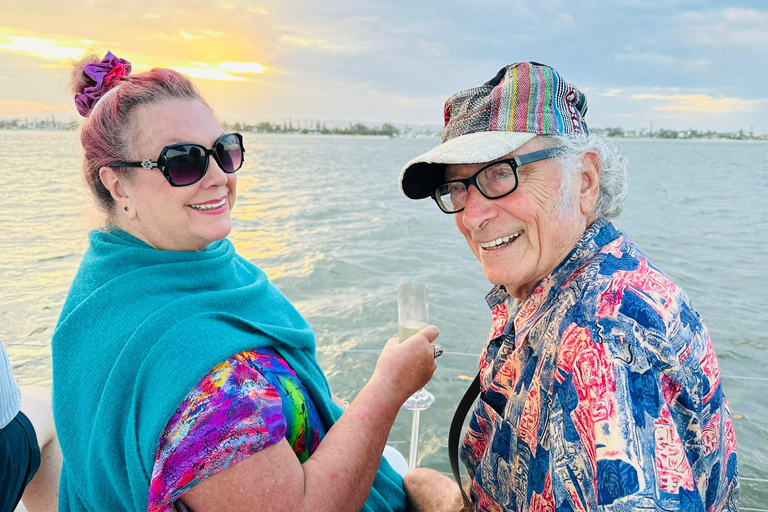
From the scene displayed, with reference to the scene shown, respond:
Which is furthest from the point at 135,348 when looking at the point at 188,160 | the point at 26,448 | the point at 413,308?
the point at 26,448

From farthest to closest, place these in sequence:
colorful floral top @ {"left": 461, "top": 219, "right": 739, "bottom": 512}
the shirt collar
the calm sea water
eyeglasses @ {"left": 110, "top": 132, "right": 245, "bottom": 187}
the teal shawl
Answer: the calm sea water → eyeglasses @ {"left": 110, "top": 132, "right": 245, "bottom": 187} → the shirt collar → the teal shawl → colorful floral top @ {"left": 461, "top": 219, "right": 739, "bottom": 512}

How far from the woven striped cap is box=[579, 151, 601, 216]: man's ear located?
0.08 meters

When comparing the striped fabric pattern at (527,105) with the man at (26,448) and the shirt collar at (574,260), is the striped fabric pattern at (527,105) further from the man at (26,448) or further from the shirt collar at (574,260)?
the man at (26,448)

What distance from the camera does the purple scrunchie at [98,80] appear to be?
179cm

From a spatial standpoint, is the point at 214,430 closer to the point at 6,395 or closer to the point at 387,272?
the point at 6,395

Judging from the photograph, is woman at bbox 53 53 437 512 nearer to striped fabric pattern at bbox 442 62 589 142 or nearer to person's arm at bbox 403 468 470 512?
person's arm at bbox 403 468 470 512

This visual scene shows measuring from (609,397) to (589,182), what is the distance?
0.72 metres

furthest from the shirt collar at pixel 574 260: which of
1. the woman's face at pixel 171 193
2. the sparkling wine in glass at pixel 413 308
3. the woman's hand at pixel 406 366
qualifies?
the woman's face at pixel 171 193

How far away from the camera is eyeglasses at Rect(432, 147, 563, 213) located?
5.19ft

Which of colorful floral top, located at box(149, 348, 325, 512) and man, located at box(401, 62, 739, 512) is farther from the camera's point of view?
colorful floral top, located at box(149, 348, 325, 512)

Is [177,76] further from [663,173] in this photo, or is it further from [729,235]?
[663,173]

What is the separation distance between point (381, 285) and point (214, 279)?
7015mm

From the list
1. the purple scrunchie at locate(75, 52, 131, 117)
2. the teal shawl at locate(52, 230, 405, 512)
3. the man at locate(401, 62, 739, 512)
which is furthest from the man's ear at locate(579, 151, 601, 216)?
the purple scrunchie at locate(75, 52, 131, 117)

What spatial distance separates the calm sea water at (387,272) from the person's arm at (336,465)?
0.60 m
